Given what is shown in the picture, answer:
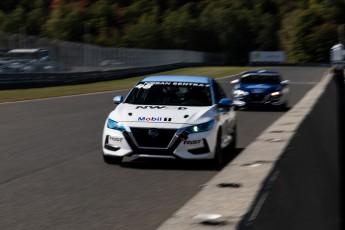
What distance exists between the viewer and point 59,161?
11.0 meters

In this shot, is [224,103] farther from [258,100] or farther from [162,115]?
[258,100]

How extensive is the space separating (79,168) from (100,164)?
0.51m

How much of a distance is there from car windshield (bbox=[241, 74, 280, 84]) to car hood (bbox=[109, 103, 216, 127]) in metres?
13.2

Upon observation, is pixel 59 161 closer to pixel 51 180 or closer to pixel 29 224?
pixel 51 180

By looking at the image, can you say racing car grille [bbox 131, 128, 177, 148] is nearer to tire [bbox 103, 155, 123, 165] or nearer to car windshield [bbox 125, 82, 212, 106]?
tire [bbox 103, 155, 123, 165]

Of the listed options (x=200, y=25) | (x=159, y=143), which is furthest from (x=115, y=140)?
(x=200, y=25)

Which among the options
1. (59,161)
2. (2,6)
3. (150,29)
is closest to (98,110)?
(59,161)

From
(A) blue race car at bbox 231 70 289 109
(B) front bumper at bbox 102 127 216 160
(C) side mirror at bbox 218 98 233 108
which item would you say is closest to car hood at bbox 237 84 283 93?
(A) blue race car at bbox 231 70 289 109

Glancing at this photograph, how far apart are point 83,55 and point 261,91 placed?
29352mm

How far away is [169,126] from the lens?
10.0 m

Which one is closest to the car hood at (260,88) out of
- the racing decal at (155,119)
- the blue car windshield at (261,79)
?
the blue car windshield at (261,79)

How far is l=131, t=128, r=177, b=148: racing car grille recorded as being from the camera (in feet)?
32.9

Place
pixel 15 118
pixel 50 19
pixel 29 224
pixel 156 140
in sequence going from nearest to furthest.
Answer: pixel 29 224 < pixel 156 140 < pixel 15 118 < pixel 50 19

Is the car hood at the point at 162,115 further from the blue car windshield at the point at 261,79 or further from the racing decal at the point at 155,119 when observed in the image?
the blue car windshield at the point at 261,79
